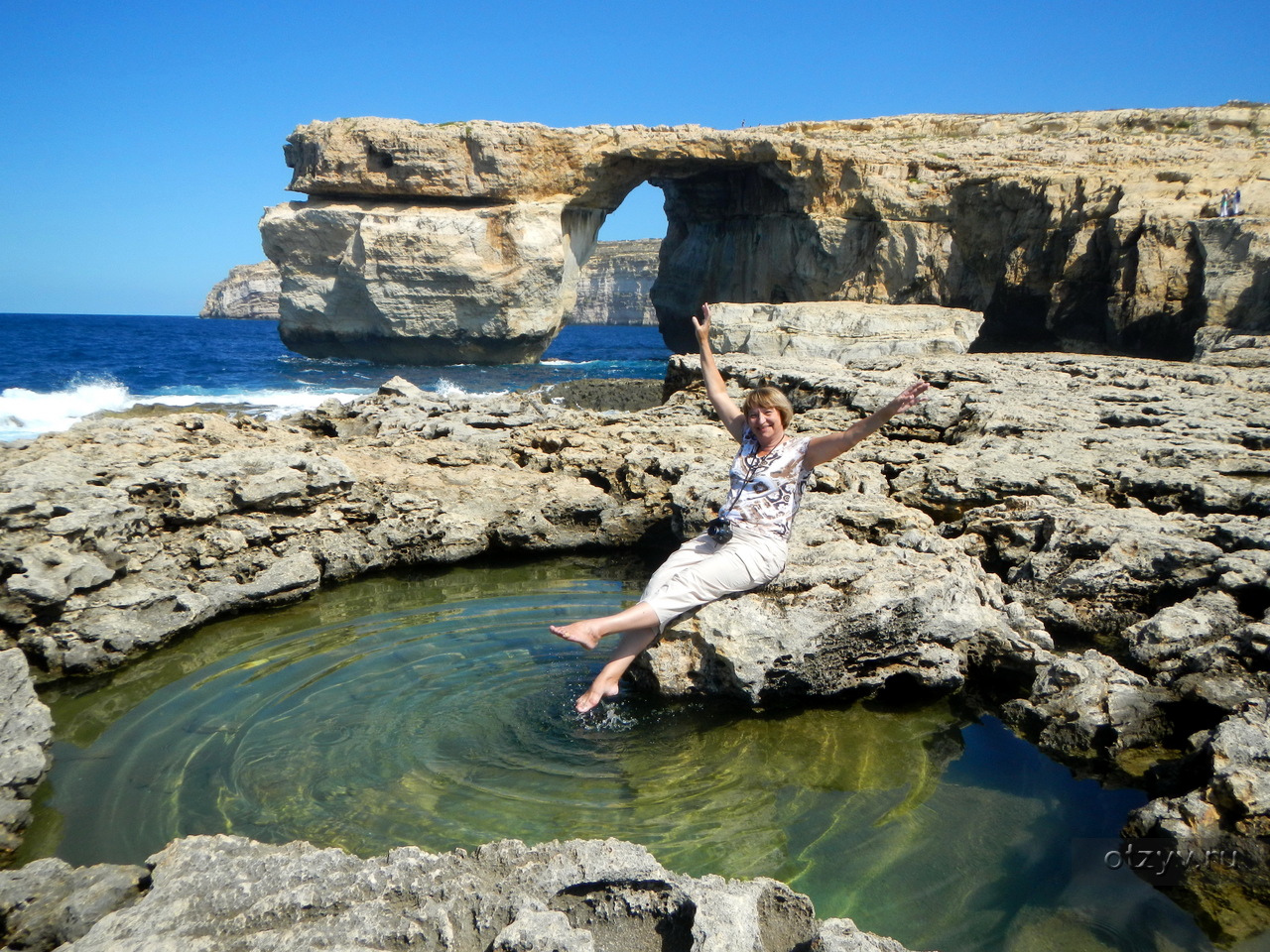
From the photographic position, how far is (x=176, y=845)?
262 cm

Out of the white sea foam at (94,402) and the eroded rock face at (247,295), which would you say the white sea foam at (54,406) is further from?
the eroded rock face at (247,295)

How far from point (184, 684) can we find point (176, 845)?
85.6 inches

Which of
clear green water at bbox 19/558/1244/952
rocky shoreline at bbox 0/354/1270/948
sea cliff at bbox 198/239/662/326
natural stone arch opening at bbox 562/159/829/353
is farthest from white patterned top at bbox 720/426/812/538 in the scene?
sea cliff at bbox 198/239/662/326

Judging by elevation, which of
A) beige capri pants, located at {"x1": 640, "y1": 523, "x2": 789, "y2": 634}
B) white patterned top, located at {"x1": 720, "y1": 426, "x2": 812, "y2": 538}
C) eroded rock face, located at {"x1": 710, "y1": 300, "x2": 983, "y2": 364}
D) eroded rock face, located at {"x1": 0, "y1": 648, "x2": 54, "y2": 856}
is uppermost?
eroded rock face, located at {"x1": 710, "y1": 300, "x2": 983, "y2": 364}

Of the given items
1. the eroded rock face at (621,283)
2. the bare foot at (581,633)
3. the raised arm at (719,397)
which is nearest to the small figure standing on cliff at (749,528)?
the raised arm at (719,397)

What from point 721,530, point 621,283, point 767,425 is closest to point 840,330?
point 767,425

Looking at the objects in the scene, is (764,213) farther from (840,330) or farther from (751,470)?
(751,470)

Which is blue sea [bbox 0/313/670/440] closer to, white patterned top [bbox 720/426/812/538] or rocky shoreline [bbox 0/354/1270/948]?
rocky shoreline [bbox 0/354/1270/948]

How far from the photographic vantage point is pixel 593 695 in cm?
378

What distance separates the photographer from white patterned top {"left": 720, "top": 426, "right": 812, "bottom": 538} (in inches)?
167

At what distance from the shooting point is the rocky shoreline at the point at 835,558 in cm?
297

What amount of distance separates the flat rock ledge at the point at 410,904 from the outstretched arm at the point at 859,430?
2100mm

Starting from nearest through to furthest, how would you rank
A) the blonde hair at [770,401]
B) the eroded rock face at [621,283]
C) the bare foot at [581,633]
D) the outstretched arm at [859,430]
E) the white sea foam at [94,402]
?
the bare foot at [581,633] → the outstretched arm at [859,430] → the blonde hair at [770,401] → the white sea foam at [94,402] → the eroded rock face at [621,283]

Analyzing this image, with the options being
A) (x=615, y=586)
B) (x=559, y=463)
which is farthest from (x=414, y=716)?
(x=559, y=463)
